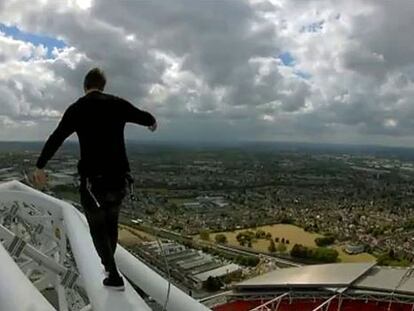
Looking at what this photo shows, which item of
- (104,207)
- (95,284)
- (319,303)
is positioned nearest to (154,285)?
(95,284)

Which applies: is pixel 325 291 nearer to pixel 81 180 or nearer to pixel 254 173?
pixel 81 180

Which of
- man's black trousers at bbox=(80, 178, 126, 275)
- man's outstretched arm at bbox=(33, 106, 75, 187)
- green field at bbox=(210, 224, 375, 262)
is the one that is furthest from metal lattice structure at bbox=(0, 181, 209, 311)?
green field at bbox=(210, 224, 375, 262)

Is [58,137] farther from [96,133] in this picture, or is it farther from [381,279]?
[381,279]

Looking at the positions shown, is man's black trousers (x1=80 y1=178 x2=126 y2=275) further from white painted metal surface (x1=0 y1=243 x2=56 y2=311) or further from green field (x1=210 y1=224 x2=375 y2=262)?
green field (x1=210 y1=224 x2=375 y2=262)

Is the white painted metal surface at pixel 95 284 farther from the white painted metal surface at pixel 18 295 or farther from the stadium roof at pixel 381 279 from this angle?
the stadium roof at pixel 381 279

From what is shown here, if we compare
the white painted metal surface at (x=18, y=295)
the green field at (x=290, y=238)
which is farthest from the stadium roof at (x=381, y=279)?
the white painted metal surface at (x=18, y=295)

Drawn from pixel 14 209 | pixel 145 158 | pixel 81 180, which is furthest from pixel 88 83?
pixel 145 158
